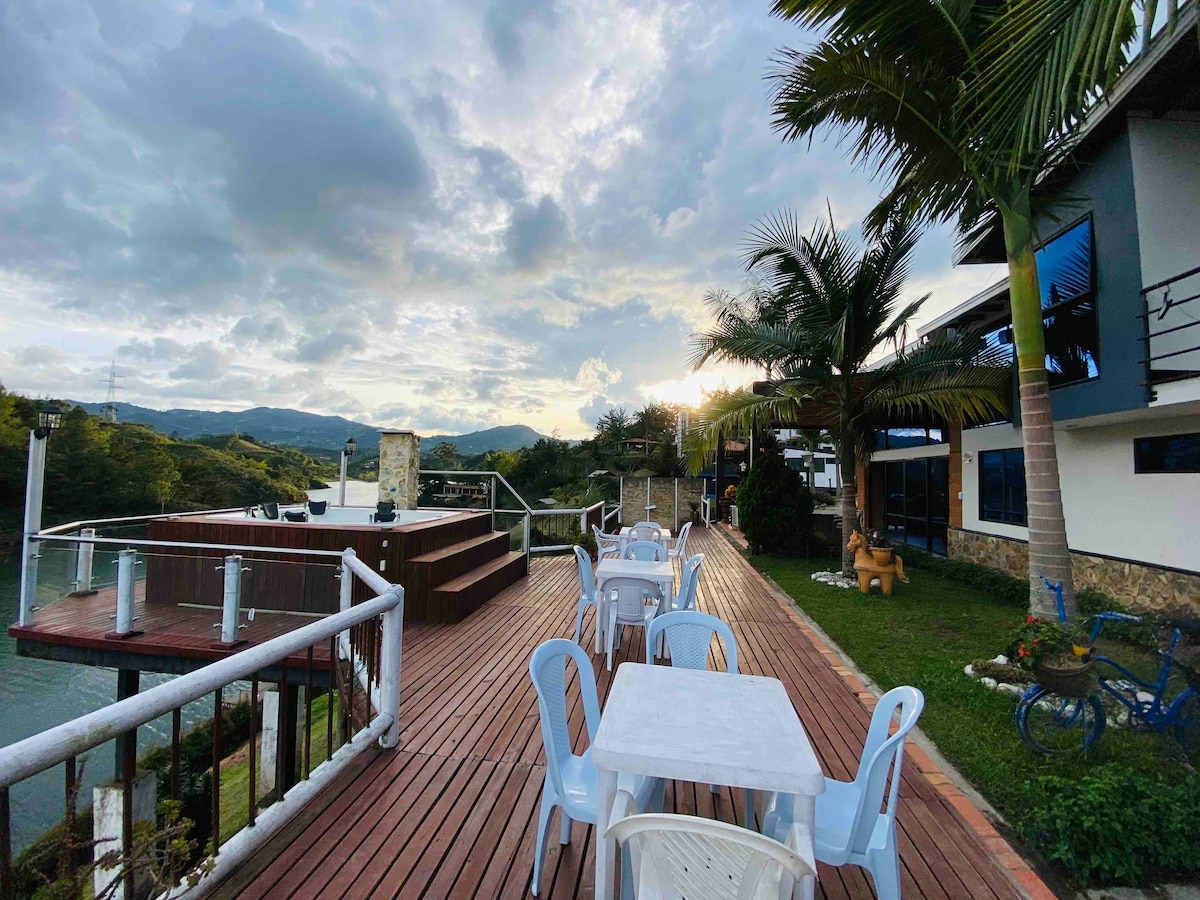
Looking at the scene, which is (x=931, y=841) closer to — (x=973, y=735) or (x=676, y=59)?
(x=973, y=735)

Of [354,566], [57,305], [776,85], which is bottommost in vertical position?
[354,566]

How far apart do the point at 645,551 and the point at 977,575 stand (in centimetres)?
587

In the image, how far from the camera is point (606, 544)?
8.09 meters

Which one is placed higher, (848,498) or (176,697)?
(848,498)

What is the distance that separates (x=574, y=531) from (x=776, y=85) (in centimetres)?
780

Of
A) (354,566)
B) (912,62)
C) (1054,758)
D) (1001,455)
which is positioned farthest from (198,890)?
(1001,455)

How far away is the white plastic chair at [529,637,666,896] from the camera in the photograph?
1.82m

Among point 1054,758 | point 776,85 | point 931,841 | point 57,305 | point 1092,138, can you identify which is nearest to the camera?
point 931,841

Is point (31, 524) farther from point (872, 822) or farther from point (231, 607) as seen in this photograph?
point (872, 822)

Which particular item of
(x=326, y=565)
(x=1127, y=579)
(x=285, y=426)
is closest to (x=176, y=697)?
(x=326, y=565)

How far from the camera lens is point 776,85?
501 centimetres

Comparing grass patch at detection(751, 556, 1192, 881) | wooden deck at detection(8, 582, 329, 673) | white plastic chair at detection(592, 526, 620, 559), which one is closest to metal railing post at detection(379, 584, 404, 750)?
wooden deck at detection(8, 582, 329, 673)

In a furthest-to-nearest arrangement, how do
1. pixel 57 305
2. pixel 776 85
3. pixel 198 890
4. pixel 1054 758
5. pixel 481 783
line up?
1. pixel 57 305
2. pixel 776 85
3. pixel 1054 758
4. pixel 481 783
5. pixel 198 890

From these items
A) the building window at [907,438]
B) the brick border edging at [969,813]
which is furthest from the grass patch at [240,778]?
the building window at [907,438]
